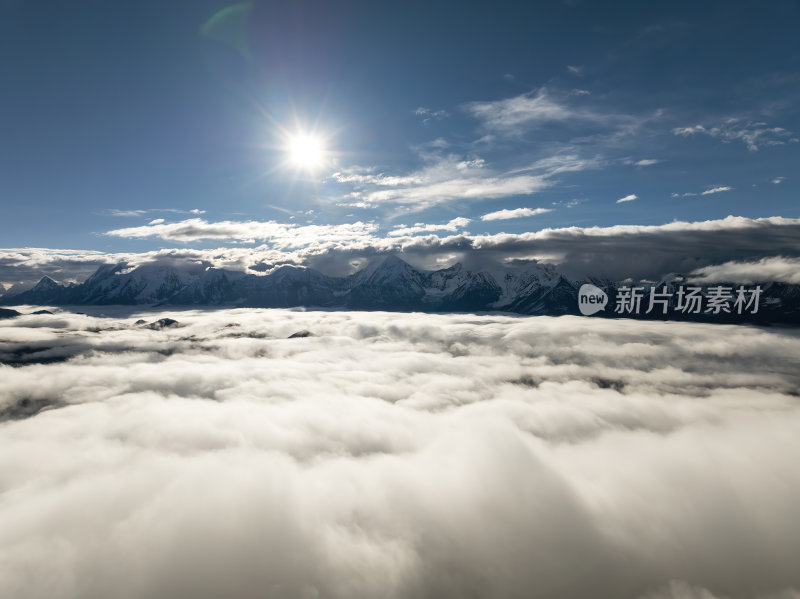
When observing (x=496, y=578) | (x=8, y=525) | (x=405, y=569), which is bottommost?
(x=496, y=578)

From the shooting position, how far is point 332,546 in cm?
7969

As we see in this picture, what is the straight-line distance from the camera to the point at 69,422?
5866 inches

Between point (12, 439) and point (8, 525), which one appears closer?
point (8, 525)

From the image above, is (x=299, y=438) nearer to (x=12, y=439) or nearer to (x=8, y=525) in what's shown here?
(x=8, y=525)

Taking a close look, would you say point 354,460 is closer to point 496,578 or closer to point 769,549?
point 496,578

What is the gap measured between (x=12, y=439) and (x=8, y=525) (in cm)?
7826

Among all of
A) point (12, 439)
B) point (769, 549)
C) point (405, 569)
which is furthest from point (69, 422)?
point (769, 549)

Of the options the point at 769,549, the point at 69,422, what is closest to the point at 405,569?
the point at 769,549

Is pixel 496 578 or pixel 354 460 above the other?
pixel 354 460

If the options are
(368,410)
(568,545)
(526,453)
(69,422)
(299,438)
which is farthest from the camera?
(368,410)

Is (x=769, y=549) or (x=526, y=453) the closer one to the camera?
(x=769, y=549)

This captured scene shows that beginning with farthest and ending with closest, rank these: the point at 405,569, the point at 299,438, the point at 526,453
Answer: the point at 299,438 < the point at 526,453 < the point at 405,569

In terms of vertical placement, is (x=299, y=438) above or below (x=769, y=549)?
above

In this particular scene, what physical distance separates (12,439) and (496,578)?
174 meters
